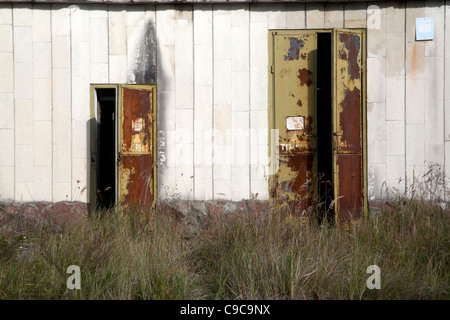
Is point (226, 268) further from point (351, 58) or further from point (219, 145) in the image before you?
point (351, 58)

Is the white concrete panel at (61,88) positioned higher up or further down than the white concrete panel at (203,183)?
higher up

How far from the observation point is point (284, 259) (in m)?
3.46

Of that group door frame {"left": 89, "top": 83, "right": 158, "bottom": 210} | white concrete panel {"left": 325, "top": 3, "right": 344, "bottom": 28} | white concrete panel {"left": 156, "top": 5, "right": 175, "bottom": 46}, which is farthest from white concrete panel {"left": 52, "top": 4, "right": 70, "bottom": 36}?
white concrete panel {"left": 325, "top": 3, "right": 344, "bottom": 28}

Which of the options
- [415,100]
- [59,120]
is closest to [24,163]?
[59,120]

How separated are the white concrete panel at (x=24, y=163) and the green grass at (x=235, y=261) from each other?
3.42 ft

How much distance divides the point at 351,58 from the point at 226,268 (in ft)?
9.83

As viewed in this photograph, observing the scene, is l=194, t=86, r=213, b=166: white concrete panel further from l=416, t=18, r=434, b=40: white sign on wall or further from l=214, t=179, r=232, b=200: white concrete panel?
l=416, t=18, r=434, b=40: white sign on wall

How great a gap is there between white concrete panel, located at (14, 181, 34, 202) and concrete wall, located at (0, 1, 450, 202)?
13 mm

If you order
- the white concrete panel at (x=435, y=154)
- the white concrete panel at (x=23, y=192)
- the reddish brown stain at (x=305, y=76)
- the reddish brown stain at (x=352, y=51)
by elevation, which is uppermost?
the reddish brown stain at (x=352, y=51)

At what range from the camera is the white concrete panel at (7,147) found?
548cm

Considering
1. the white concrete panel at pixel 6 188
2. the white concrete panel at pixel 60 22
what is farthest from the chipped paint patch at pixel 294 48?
the white concrete panel at pixel 6 188

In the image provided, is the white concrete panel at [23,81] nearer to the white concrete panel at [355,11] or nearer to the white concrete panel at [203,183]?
the white concrete panel at [203,183]

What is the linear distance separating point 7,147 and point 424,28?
563 centimetres

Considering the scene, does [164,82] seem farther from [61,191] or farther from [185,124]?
[61,191]
